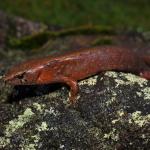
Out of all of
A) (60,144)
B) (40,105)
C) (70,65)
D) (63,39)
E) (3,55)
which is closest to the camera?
(60,144)

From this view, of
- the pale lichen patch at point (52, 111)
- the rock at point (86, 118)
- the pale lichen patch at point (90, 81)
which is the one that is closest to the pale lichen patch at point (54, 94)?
the rock at point (86, 118)

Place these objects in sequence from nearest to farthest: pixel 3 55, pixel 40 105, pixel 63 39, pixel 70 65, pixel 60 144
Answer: pixel 60 144
pixel 40 105
pixel 70 65
pixel 3 55
pixel 63 39

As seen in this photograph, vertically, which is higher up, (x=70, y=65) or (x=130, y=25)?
(x=70, y=65)

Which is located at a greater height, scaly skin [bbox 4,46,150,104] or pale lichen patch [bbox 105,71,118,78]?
scaly skin [bbox 4,46,150,104]

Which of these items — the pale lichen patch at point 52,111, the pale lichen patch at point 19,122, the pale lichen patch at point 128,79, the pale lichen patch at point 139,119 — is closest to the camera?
the pale lichen patch at point 139,119

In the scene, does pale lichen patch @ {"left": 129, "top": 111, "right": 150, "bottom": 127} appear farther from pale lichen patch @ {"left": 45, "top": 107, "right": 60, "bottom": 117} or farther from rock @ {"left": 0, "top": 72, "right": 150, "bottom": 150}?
pale lichen patch @ {"left": 45, "top": 107, "right": 60, "bottom": 117}

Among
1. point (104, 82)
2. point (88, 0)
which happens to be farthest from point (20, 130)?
point (88, 0)

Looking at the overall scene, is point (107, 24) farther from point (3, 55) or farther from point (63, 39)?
point (3, 55)

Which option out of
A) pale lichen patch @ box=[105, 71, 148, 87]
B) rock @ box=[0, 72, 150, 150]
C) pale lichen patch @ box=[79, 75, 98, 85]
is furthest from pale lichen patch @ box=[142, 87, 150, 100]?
pale lichen patch @ box=[79, 75, 98, 85]

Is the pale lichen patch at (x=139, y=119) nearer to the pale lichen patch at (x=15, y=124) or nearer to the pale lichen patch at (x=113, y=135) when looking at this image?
the pale lichen patch at (x=113, y=135)
